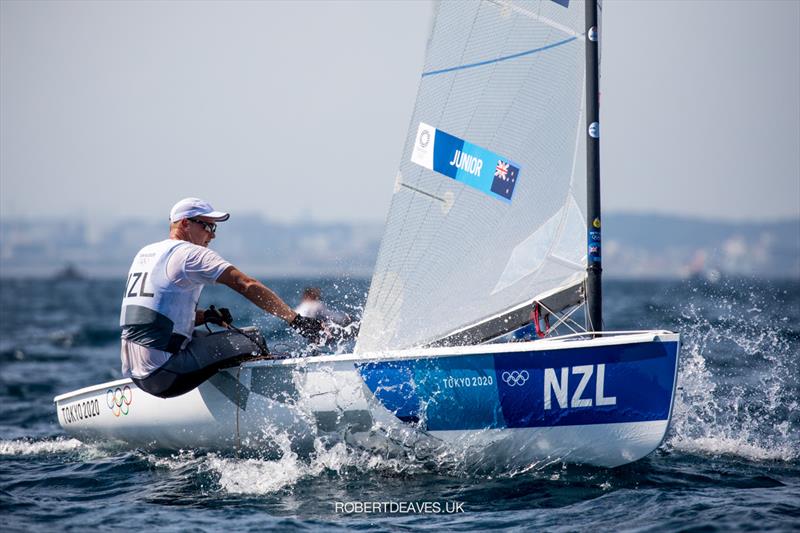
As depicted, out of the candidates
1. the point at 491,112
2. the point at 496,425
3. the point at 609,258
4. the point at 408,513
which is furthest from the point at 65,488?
the point at 609,258

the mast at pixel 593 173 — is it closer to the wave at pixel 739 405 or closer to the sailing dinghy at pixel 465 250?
the sailing dinghy at pixel 465 250

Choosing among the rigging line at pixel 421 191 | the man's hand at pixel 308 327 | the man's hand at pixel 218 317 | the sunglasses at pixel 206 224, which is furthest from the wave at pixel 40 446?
the rigging line at pixel 421 191

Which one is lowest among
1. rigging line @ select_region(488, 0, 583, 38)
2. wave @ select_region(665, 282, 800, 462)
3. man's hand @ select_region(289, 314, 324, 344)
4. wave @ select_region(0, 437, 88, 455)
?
wave @ select_region(0, 437, 88, 455)

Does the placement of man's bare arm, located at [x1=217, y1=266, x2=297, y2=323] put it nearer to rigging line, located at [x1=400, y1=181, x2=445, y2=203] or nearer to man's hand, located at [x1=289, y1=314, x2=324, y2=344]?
man's hand, located at [x1=289, y1=314, x2=324, y2=344]

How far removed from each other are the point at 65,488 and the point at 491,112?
3.65 meters

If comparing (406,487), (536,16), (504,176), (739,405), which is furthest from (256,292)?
(739,405)

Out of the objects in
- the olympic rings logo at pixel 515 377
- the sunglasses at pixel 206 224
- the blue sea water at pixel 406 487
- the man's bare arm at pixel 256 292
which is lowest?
the blue sea water at pixel 406 487

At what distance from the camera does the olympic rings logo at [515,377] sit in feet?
18.5

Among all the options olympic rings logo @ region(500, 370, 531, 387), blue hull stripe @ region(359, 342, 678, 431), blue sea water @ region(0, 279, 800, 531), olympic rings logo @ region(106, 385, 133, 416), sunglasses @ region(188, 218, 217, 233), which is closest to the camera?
blue sea water @ region(0, 279, 800, 531)

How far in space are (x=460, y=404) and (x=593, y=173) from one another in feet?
5.54

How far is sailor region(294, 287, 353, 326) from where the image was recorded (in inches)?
269

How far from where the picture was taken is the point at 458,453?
591 cm

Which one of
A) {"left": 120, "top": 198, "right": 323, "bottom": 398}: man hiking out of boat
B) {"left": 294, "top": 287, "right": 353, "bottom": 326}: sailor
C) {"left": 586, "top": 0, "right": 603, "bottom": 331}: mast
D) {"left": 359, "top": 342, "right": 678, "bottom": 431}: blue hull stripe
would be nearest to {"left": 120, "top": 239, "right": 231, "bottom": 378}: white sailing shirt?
{"left": 120, "top": 198, "right": 323, "bottom": 398}: man hiking out of boat

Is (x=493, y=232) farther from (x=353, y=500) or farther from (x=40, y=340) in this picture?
(x=40, y=340)
